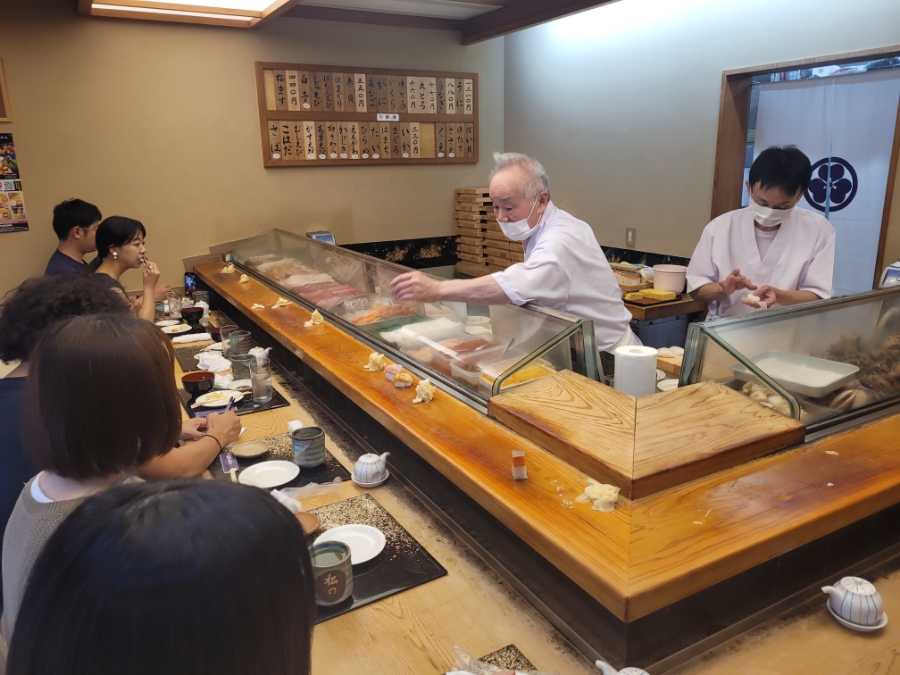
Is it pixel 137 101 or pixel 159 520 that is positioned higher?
pixel 137 101

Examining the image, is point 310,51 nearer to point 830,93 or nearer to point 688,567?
point 830,93

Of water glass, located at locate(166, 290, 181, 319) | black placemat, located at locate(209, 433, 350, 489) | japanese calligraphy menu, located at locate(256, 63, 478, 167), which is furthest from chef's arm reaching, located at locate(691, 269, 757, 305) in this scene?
japanese calligraphy menu, located at locate(256, 63, 478, 167)

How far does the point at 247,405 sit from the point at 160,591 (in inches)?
80.5

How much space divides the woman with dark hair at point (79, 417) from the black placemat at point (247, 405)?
1200 millimetres

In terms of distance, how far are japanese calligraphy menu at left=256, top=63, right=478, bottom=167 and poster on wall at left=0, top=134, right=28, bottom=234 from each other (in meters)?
1.72

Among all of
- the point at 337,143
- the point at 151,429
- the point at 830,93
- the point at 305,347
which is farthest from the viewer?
the point at 337,143

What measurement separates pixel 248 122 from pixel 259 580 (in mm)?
5094

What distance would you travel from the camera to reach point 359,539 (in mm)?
1562

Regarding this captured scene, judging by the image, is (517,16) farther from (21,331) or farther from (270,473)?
(21,331)

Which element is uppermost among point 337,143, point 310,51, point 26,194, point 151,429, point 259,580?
point 310,51

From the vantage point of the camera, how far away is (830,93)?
3.82 m

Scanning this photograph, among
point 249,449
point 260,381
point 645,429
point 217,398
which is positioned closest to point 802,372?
point 645,429

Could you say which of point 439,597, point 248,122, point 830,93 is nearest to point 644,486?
point 439,597

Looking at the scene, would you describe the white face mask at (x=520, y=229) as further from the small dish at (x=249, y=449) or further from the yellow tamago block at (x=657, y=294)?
the yellow tamago block at (x=657, y=294)
